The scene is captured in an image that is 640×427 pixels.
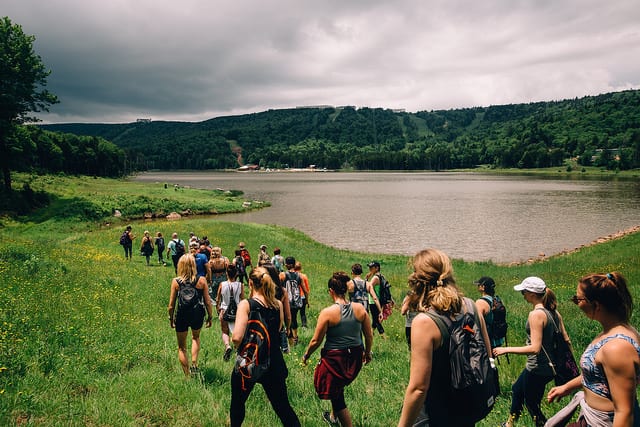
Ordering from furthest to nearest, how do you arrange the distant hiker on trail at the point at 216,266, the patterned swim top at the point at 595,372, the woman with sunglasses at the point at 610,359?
the distant hiker on trail at the point at 216,266
the patterned swim top at the point at 595,372
the woman with sunglasses at the point at 610,359

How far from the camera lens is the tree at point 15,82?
121ft

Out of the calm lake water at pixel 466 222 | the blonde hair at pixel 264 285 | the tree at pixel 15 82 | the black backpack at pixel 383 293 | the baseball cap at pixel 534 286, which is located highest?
the tree at pixel 15 82

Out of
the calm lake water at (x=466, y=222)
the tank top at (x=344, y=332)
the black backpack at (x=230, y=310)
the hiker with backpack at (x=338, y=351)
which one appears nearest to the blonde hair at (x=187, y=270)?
the black backpack at (x=230, y=310)

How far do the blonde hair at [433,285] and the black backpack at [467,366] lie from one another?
4.3 inches

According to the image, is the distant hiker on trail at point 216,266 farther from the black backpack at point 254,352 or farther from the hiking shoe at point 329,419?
the black backpack at point 254,352

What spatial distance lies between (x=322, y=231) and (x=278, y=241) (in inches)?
432

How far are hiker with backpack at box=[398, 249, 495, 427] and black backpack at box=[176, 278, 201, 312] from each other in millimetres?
4559

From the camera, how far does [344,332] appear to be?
5059 millimetres

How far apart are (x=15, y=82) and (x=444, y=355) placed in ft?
163

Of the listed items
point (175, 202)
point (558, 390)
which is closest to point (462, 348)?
point (558, 390)

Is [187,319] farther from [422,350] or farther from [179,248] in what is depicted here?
[179,248]

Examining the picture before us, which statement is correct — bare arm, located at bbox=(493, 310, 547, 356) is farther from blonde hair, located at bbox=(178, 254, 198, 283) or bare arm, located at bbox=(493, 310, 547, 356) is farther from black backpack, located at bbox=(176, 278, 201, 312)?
blonde hair, located at bbox=(178, 254, 198, 283)

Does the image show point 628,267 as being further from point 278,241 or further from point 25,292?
point 25,292

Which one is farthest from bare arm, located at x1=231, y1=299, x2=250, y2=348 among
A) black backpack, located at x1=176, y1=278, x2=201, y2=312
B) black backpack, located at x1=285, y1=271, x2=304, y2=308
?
black backpack, located at x1=285, y1=271, x2=304, y2=308
